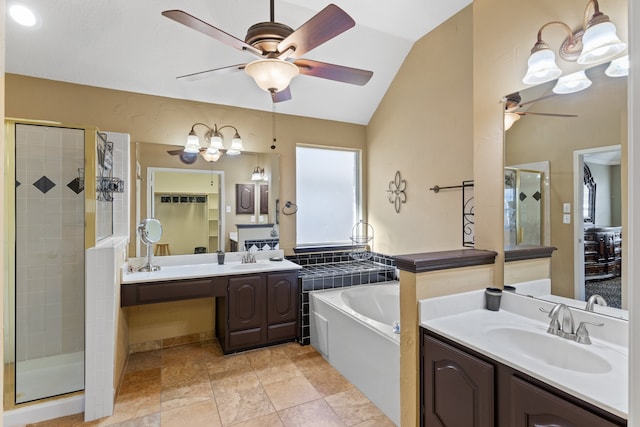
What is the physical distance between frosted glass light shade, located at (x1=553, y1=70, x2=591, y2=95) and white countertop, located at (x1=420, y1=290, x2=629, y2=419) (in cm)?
109

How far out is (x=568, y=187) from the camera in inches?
65.4

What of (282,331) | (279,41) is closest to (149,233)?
(282,331)

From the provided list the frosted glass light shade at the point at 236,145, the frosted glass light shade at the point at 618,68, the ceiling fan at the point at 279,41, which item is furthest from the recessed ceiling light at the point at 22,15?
the frosted glass light shade at the point at 618,68

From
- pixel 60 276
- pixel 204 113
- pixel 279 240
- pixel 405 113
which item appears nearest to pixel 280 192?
pixel 279 240

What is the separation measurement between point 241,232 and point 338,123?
1.77 metres

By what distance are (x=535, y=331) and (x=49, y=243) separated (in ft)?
10.6

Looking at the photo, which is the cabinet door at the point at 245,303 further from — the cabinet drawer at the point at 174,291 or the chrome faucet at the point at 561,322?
the chrome faucet at the point at 561,322

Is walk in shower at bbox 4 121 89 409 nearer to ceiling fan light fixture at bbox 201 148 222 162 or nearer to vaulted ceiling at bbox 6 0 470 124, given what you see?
vaulted ceiling at bbox 6 0 470 124

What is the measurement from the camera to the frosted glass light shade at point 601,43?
55.2 inches

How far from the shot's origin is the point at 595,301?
5.00 feet

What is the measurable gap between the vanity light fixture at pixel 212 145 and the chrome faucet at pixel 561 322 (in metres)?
2.89

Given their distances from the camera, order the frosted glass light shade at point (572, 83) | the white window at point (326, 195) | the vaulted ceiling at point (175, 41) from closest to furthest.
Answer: the frosted glass light shade at point (572, 83)
the vaulted ceiling at point (175, 41)
the white window at point (326, 195)

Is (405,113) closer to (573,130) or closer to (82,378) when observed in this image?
(573,130)

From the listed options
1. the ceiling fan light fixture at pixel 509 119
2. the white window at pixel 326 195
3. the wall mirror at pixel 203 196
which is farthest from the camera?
the white window at pixel 326 195
